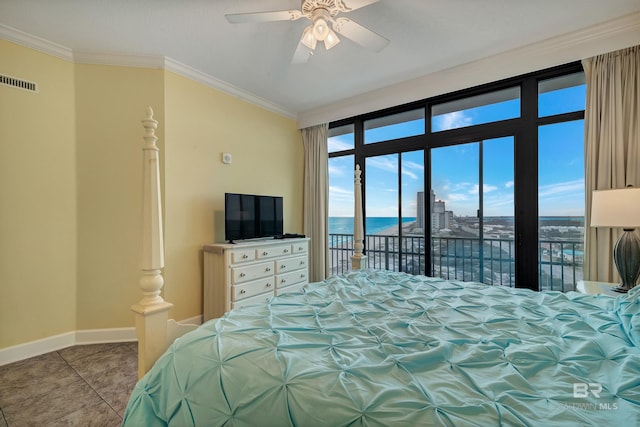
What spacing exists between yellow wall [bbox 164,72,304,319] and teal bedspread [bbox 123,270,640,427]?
196 centimetres

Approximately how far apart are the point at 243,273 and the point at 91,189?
171 cm

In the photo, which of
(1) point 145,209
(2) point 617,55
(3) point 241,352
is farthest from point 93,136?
(2) point 617,55

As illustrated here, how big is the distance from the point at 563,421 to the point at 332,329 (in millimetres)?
754

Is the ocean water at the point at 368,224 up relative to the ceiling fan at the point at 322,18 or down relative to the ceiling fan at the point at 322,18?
down

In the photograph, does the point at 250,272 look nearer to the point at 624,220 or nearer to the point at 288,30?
the point at 288,30

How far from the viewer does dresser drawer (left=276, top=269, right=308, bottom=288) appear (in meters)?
3.47

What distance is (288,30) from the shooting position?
96.7 inches

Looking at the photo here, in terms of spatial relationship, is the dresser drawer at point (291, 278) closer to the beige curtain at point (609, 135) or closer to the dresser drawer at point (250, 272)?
the dresser drawer at point (250, 272)

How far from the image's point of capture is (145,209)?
141 cm

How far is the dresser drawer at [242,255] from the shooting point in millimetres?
2973

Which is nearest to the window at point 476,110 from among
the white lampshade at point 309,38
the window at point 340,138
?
the window at point 340,138

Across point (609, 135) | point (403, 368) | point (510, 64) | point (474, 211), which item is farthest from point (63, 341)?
point (609, 135)

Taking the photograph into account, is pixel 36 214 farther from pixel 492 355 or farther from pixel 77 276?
pixel 492 355

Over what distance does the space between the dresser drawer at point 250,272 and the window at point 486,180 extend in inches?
66.6
